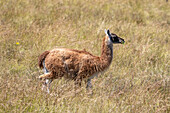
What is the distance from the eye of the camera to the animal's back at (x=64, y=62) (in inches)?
205

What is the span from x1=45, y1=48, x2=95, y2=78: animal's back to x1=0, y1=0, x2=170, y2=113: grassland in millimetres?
193

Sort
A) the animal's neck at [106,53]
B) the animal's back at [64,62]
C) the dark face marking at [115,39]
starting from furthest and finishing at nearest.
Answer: the dark face marking at [115,39], the animal's neck at [106,53], the animal's back at [64,62]

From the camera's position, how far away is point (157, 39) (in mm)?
9109

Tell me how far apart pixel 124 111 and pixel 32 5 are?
7.55 meters

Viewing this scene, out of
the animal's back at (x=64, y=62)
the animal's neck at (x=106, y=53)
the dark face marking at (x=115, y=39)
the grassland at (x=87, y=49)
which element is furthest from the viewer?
the dark face marking at (x=115, y=39)

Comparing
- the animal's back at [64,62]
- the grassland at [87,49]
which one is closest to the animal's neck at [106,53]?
the grassland at [87,49]

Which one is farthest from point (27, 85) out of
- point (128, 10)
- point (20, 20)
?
point (128, 10)

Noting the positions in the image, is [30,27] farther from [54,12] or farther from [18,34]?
[54,12]

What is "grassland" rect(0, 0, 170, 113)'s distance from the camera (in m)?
4.25

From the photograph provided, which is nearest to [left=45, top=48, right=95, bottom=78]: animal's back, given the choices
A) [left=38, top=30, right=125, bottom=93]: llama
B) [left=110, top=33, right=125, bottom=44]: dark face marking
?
[left=38, top=30, right=125, bottom=93]: llama

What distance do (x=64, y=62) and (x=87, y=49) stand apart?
86.7 inches

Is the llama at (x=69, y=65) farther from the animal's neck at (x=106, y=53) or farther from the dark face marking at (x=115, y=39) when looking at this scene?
the dark face marking at (x=115, y=39)

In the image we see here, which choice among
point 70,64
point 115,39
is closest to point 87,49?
point 115,39

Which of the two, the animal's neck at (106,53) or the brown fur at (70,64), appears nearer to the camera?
the brown fur at (70,64)
